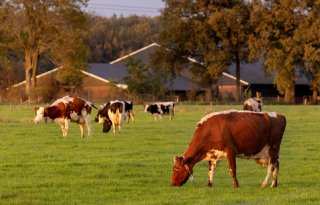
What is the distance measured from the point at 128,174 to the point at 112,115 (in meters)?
15.8

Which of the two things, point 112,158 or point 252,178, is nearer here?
point 252,178

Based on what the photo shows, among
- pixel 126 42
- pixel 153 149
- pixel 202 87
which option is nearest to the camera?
pixel 153 149

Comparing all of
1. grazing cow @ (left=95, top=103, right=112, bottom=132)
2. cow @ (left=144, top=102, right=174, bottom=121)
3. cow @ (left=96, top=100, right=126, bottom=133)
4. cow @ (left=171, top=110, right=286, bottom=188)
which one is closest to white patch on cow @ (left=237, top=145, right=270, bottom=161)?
cow @ (left=171, top=110, right=286, bottom=188)

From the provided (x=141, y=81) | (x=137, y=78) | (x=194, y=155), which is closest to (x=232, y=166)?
(x=194, y=155)

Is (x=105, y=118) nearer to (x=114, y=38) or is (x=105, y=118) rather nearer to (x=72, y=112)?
(x=72, y=112)

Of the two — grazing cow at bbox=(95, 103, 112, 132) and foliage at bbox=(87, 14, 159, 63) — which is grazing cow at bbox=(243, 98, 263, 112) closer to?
grazing cow at bbox=(95, 103, 112, 132)

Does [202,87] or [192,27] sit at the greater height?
[192,27]

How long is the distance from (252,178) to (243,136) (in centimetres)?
181

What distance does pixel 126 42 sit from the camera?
13038 cm

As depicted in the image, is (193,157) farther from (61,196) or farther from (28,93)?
(28,93)

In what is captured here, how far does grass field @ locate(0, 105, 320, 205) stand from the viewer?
1270cm

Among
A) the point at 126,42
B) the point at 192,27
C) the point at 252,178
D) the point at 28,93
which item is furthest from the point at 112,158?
the point at 126,42

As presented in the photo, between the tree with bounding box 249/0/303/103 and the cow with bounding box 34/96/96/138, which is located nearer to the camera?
the cow with bounding box 34/96/96/138

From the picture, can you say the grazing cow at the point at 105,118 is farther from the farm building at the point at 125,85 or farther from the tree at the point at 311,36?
the tree at the point at 311,36
